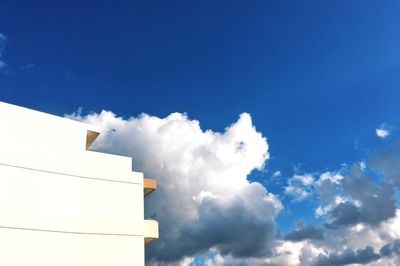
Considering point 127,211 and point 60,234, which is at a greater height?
point 127,211

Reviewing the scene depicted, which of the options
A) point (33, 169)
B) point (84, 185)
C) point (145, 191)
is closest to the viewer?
point (33, 169)

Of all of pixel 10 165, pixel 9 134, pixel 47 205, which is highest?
pixel 9 134

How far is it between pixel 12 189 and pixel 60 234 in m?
4.37

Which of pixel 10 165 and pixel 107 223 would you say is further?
pixel 107 223

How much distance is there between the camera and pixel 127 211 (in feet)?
108

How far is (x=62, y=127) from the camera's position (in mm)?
32281

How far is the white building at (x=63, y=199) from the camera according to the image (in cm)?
2814

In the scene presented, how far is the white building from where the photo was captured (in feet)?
92.3

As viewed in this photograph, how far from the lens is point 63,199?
3034 centimetres

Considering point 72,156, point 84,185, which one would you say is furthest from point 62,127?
point 84,185

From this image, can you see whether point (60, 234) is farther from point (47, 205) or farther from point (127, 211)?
point (127, 211)

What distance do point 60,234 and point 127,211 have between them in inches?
212

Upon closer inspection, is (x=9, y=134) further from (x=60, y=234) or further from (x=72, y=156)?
(x=60, y=234)

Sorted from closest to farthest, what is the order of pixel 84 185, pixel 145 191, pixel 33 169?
pixel 33 169
pixel 84 185
pixel 145 191
